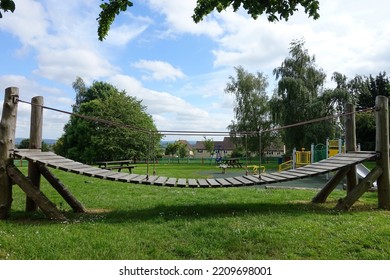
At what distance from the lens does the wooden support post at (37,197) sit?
5.19m

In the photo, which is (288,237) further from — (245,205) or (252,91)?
(252,91)

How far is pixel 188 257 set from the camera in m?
3.68

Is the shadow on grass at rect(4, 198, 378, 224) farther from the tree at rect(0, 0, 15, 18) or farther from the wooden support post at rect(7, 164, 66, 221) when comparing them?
the tree at rect(0, 0, 15, 18)

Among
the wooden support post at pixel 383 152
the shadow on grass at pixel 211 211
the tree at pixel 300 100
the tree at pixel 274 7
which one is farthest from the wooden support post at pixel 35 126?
the tree at pixel 300 100

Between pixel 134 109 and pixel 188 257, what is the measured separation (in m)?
36.4

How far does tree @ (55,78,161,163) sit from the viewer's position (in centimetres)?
3556

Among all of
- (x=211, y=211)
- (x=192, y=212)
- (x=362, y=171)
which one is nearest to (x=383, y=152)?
(x=211, y=211)

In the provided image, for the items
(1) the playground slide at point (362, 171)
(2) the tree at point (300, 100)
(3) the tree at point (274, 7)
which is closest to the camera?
(3) the tree at point (274, 7)

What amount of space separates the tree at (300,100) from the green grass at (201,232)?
17.8 m

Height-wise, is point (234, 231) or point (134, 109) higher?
point (134, 109)

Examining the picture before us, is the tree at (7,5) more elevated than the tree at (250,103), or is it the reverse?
the tree at (250,103)

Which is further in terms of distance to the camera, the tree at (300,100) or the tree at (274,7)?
the tree at (300,100)

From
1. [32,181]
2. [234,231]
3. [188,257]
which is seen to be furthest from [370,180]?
[32,181]

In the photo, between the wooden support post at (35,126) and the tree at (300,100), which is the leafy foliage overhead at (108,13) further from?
the tree at (300,100)
